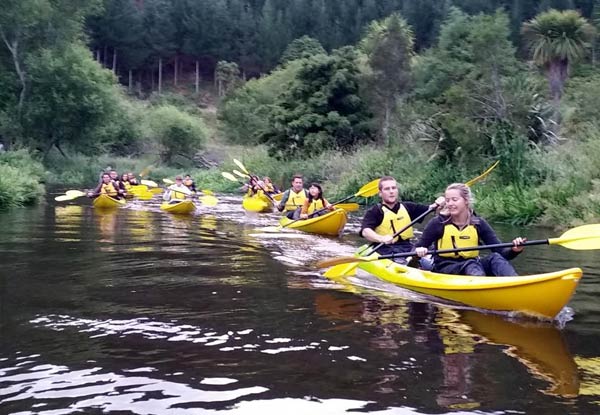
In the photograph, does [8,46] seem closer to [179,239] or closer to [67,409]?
[179,239]

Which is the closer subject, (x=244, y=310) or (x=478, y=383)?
(x=478, y=383)

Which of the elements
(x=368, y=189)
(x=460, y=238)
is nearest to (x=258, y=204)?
(x=368, y=189)

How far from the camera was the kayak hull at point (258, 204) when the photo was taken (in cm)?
1638

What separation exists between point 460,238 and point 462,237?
21mm

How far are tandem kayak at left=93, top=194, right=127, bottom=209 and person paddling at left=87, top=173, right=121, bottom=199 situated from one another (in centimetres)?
53

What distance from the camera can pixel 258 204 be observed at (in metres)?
16.5

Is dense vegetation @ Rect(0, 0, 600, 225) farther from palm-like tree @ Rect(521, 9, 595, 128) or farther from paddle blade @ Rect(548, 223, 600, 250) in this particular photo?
paddle blade @ Rect(548, 223, 600, 250)

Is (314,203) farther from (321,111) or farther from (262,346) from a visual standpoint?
(321,111)

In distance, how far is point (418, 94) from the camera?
2742 cm

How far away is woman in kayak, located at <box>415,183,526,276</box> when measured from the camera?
5930mm

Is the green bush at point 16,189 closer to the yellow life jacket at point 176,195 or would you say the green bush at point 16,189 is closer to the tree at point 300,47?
the yellow life jacket at point 176,195

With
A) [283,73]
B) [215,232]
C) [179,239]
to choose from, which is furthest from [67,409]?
[283,73]

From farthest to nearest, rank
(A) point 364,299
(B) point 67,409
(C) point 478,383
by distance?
(A) point 364,299, (C) point 478,383, (B) point 67,409

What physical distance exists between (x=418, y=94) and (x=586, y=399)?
24.7 metres
